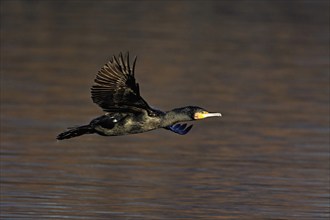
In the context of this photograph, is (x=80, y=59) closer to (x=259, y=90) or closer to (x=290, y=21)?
(x=259, y=90)

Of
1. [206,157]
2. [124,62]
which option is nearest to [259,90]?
[206,157]

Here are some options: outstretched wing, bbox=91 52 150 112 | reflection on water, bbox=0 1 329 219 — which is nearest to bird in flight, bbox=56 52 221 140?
outstretched wing, bbox=91 52 150 112

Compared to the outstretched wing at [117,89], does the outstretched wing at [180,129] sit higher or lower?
lower

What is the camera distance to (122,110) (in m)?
10.9

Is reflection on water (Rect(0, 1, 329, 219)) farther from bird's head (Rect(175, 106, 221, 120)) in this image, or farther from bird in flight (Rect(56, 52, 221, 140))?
bird's head (Rect(175, 106, 221, 120))

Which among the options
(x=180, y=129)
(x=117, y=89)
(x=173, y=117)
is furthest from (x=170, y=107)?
(x=117, y=89)

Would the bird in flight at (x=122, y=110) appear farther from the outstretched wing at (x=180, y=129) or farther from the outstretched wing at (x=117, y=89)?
the outstretched wing at (x=180, y=129)

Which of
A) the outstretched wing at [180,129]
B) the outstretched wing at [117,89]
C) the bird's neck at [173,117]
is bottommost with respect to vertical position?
the outstretched wing at [180,129]

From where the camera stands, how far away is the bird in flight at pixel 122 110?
10688mm

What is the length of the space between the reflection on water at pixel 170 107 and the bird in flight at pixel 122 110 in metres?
0.95

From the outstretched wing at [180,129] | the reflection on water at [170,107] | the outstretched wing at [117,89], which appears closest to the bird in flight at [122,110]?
the outstretched wing at [117,89]

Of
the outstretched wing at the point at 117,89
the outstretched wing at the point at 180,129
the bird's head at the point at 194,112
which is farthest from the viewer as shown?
the outstretched wing at the point at 180,129

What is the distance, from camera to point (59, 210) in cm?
1159

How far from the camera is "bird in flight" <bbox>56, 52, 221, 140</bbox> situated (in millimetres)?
10688
